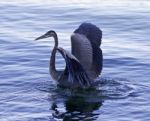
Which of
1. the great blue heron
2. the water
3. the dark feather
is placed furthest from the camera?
the dark feather

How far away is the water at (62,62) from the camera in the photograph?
14.0 meters

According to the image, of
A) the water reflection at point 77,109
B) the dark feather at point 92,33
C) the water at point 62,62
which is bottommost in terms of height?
the water reflection at point 77,109

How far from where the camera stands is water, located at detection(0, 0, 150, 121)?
549 inches

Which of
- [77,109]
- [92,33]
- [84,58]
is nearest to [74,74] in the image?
[77,109]

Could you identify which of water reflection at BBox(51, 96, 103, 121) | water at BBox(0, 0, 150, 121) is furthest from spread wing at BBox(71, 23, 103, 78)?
water reflection at BBox(51, 96, 103, 121)

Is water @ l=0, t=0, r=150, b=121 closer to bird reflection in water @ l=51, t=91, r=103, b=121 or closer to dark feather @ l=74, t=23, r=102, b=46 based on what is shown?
bird reflection in water @ l=51, t=91, r=103, b=121

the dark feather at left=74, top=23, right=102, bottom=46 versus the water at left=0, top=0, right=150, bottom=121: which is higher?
the dark feather at left=74, top=23, right=102, bottom=46

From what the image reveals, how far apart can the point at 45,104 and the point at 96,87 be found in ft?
5.40

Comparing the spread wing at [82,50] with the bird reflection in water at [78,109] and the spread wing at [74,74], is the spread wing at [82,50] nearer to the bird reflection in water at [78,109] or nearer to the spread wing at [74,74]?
the spread wing at [74,74]

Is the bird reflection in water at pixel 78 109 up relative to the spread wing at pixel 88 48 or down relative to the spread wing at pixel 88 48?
down

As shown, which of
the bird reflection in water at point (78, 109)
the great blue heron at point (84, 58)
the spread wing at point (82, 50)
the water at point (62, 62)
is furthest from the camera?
the spread wing at point (82, 50)

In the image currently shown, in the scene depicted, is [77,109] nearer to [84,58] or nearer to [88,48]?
[84,58]

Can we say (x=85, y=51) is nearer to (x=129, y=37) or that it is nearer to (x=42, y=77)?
(x=42, y=77)

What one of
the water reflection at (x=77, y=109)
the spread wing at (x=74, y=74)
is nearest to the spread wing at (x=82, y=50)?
the spread wing at (x=74, y=74)
